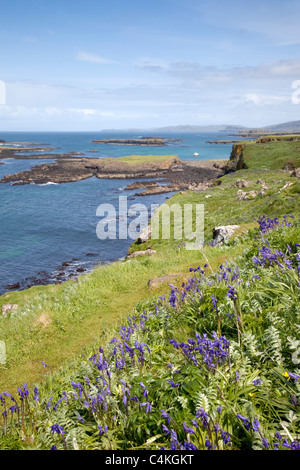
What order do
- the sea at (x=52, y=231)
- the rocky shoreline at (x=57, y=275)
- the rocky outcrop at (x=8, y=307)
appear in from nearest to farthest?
the rocky outcrop at (x=8, y=307)
the rocky shoreline at (x=57, y=275)
the sea at (x=52, y=231)

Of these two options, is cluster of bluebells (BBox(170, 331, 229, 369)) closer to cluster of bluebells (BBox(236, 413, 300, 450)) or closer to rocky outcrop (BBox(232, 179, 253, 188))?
cluster of bluebells (BBox(236, 413, 300, 450))

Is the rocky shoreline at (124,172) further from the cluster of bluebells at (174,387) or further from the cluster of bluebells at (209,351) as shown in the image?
the cluster of bluebells at (209,351)

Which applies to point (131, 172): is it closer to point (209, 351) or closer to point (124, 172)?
point (124, 172)

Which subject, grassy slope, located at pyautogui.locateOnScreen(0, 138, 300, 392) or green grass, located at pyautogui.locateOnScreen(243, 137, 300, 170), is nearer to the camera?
grassy slope, located at pyautogui.locateOnScreen(0, 138, 300, 392)

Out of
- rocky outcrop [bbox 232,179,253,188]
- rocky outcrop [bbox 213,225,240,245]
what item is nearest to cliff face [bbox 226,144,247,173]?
rocky outcrop [bbox 232,179,253,188]

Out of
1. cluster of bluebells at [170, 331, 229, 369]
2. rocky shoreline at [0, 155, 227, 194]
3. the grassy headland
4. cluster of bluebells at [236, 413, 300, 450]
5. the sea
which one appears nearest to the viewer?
cluster of bluebells at [236, 413, 300, 450]

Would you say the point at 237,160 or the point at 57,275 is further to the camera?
the point at 237,160

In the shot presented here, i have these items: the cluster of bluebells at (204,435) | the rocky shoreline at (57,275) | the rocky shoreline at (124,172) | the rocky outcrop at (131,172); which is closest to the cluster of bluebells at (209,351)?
the cluster of bluebells at (204,435)

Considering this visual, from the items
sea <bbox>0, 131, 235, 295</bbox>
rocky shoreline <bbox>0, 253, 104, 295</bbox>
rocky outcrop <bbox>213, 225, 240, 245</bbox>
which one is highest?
rocky outcrop <bbox>213, 225, 240, 245</bbox>

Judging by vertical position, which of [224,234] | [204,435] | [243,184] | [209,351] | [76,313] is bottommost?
[76,313]

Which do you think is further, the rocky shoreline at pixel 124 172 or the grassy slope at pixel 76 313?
the rocky shoreline at pixel 124 172

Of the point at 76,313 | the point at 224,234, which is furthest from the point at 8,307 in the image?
the point at 224,234

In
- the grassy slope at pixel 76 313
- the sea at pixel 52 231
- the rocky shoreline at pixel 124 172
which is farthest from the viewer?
the rocky shoreline at pixel 124 172
